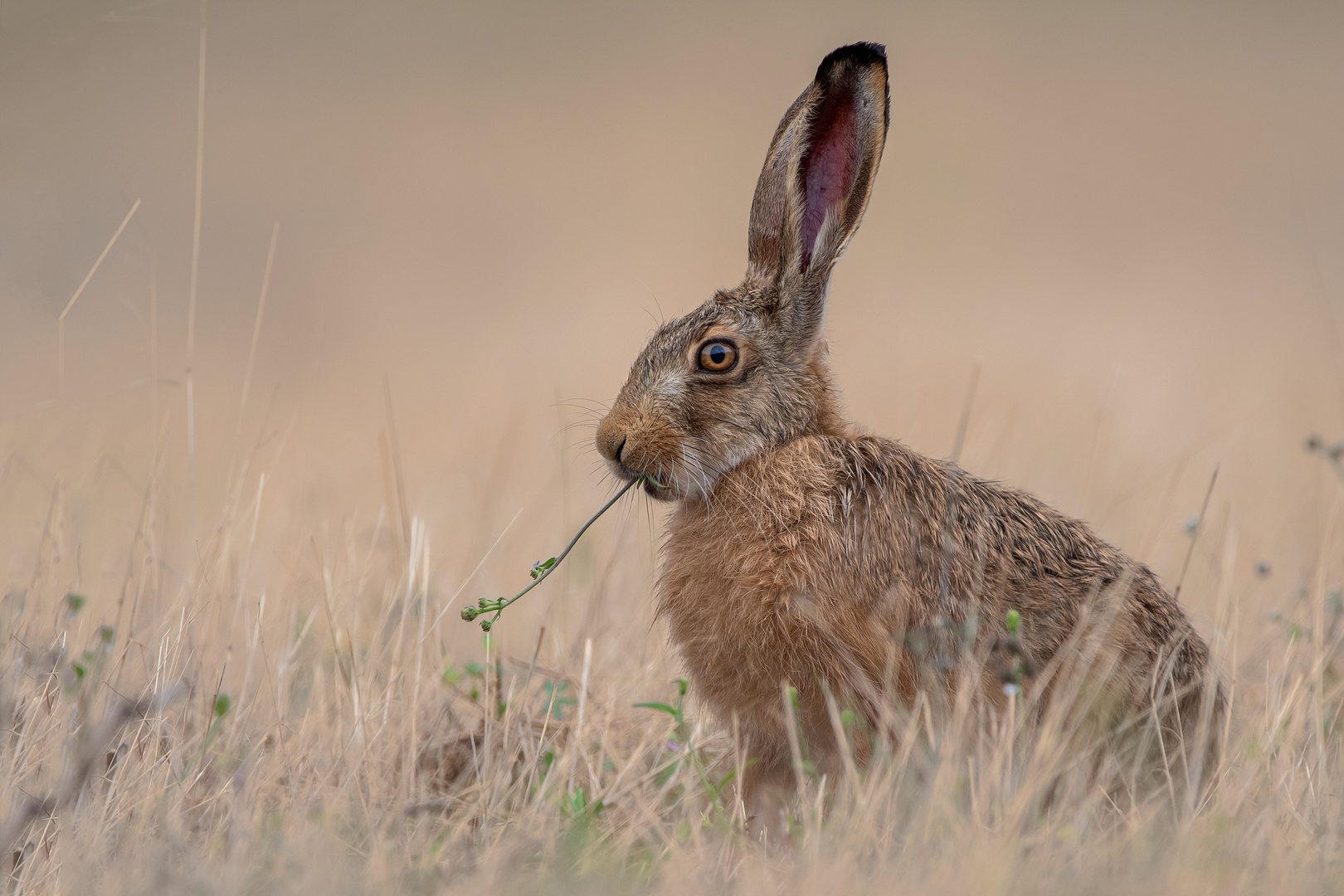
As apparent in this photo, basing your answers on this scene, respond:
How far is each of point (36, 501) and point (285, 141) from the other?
10.5 m

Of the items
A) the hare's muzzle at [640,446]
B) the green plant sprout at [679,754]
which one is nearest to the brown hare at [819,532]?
the hare's muzzle at [640,446]

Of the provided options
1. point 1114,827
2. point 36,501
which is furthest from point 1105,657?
point 36,501

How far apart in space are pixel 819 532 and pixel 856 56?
4.96ft

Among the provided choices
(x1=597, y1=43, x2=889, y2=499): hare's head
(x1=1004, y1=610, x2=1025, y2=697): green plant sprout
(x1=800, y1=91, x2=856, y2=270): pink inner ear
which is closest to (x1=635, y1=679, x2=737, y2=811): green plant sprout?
(x1=597, y1=43, x2=889, y2=499): hare's head

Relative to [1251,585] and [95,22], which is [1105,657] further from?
[95,22]

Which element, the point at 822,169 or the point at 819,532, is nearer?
the point at 819,532

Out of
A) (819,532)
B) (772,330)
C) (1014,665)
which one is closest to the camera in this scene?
(1014,665)

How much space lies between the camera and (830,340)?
4.41 metres

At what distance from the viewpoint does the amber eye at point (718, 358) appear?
4.01 metres

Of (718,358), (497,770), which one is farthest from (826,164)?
(497,770)

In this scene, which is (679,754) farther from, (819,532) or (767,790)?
(819,532)

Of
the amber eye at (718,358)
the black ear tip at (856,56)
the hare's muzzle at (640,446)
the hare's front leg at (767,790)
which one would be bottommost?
the hare's front leg at (767,790)

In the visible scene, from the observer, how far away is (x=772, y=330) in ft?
13.6

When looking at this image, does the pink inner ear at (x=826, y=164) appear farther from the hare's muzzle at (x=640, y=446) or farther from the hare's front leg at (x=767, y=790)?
the hare's front leg at (x=767, y=790)
